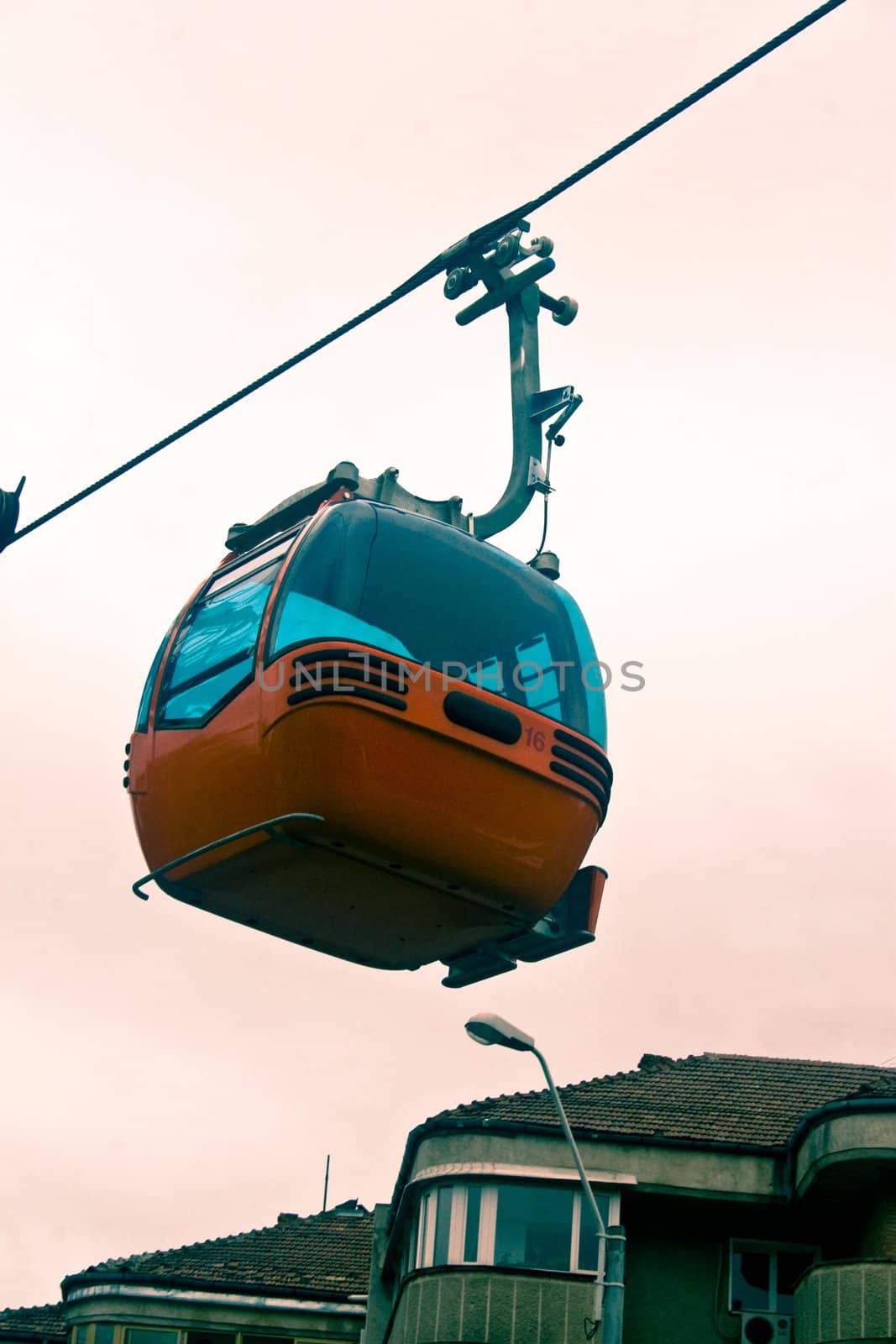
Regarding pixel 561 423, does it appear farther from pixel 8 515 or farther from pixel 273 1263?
pixel 273 1263

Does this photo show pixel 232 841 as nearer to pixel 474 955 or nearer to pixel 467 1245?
pixel 474 955

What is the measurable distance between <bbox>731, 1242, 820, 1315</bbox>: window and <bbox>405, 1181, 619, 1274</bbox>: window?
174 centimetres

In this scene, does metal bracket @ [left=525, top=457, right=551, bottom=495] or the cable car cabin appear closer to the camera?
the cable car cabin

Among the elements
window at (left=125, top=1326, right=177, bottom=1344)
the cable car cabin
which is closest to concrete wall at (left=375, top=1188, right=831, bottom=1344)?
window at (left=125, top=1326, right=177, bottom=1344)

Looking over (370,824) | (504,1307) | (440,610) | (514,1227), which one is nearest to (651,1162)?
(514,1227)

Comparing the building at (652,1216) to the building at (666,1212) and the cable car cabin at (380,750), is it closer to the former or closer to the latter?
the building at (666,1212)

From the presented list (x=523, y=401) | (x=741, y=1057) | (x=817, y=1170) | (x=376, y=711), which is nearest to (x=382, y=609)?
(x=376, y=711)

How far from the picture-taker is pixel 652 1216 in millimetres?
25312

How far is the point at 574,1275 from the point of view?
23.7 meters

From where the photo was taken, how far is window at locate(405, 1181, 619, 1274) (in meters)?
24.2

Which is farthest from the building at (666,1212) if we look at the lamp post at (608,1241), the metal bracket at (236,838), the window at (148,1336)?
the metal bracket at (236,838)

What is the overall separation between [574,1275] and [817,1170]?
9.96ft

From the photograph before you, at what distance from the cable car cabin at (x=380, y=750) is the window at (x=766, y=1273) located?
15.8 m

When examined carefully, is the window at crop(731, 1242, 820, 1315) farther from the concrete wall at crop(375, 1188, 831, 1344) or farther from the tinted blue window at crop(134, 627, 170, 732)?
the tinted blue window at crop(134, 627, 170, 732)
